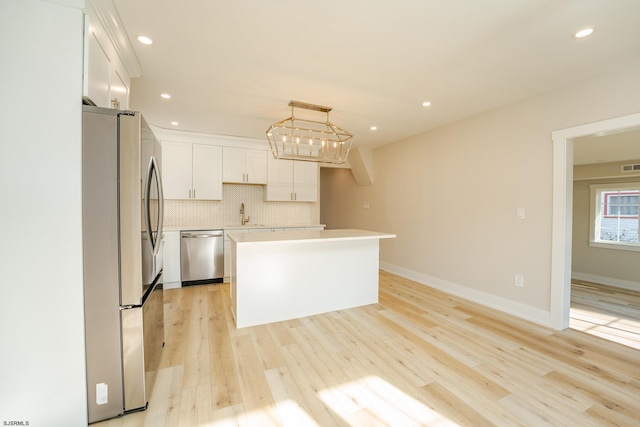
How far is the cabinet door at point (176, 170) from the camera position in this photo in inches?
171

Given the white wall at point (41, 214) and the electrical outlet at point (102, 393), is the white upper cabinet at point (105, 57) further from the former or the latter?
the electrical outlet at point (102, 393)

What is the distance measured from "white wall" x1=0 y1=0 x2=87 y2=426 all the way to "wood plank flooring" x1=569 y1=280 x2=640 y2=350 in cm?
433

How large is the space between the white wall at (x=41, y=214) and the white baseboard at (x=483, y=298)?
156 inches

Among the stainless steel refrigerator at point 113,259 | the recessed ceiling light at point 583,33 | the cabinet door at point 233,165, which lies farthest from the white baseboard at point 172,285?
the recessed ceiling light at point 583,33

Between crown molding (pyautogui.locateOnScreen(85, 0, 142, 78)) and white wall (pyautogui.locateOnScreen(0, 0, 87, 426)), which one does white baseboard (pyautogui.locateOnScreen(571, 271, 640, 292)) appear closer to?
white wall (pyautogui.locateOnScreen(0, 0, 87, 426))

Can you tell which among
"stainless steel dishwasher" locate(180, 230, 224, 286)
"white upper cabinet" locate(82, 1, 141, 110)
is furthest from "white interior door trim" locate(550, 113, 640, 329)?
"stainless steel dishwasher" locate(180, 230, 224, 286)

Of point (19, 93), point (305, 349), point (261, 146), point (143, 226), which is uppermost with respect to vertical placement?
point (261, 146)

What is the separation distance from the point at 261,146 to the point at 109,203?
370 centimetres

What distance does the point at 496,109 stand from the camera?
10.9 feet

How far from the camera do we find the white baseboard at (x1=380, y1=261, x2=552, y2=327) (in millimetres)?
2923

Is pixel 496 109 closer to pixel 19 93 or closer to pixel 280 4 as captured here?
pixel 280 4

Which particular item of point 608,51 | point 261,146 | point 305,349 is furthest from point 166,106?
point 608,51

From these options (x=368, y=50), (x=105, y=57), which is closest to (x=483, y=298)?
(x=368, y=50)

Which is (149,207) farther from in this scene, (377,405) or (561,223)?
(561,223)
